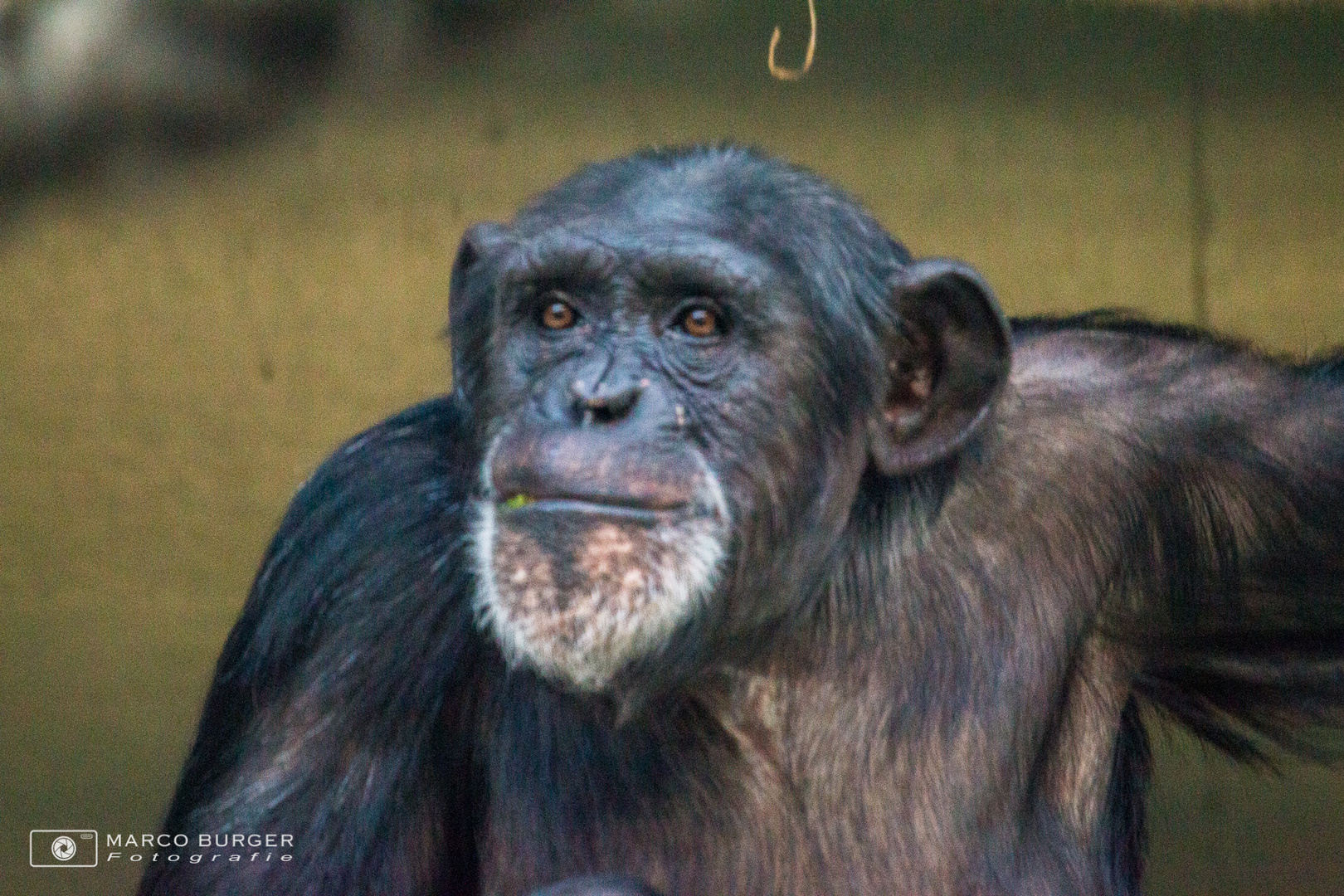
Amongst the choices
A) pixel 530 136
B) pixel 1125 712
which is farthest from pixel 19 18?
pixel 1125 712

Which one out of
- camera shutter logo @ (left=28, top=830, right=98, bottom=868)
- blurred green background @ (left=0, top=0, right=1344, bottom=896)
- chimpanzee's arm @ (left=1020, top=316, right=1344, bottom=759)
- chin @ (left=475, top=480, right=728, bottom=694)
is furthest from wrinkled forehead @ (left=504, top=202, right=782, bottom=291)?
camera shutter logo @ (left=28, top=830, right=98, bottom=868)

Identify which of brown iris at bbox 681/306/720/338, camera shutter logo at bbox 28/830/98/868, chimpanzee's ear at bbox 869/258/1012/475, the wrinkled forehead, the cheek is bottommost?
camera shutter logo at bbox 28/830/98/868

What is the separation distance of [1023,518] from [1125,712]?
1.59 ft

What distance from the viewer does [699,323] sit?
2.64 meters

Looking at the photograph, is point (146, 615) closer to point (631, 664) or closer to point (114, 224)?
point (114, 224)

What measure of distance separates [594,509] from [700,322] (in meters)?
0.39

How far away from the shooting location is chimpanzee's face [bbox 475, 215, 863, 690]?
8.00 ft

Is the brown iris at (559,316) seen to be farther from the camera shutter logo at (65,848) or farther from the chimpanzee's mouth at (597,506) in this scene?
the camera shutter logo at (65,848)

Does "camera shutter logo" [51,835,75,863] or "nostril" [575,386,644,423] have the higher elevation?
"nostril" [575,386,644,423]

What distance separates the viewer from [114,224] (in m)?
4.93

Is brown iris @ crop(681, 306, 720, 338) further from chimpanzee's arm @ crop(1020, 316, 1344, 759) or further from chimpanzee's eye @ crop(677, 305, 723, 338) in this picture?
chimpanzee's arm @ crop(1020, 316, 1344, 759)

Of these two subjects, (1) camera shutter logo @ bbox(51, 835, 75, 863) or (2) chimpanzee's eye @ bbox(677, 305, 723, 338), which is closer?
(2) chimpanzee's eye @ bbox(677, 305, 723, 338)

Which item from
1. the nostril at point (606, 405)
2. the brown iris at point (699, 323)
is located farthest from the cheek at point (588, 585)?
the brown iris at point (699, 323)

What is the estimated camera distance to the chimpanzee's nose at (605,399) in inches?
97.7
